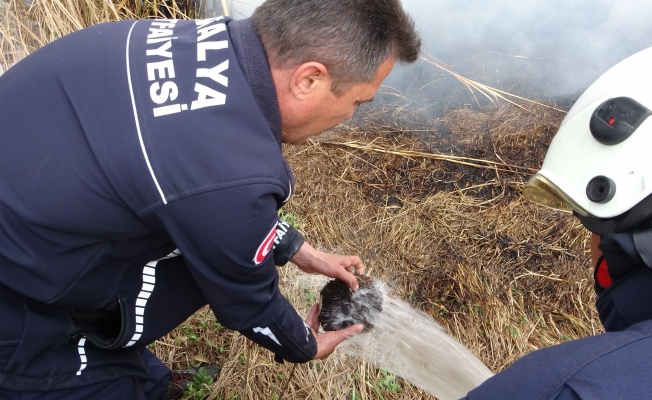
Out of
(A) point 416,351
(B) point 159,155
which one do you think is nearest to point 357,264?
(A) point 416,351

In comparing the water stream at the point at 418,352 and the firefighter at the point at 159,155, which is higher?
the firefighter at the point at 159,155

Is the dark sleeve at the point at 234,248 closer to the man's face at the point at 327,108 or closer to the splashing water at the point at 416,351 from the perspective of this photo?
the man's face at the point at 327,108

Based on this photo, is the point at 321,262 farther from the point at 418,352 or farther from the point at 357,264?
the point at 418,352

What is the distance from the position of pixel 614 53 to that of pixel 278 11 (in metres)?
4.13

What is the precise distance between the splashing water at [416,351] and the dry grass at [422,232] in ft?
0.20

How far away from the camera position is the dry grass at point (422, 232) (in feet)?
10.2

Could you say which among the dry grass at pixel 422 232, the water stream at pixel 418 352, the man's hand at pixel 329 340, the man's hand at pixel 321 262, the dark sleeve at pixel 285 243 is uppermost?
the dark sleeve at pixel 285 243

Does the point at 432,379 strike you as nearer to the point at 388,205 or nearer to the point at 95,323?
the point at 388,205

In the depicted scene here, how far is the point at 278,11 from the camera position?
1.72m

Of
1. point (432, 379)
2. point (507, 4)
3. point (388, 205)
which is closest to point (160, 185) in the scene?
point (432, 379)

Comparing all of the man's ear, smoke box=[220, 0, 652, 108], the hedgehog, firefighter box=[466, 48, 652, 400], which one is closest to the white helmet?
firefighter box=[466, 48, 652, 400]

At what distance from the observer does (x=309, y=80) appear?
68.7 inches

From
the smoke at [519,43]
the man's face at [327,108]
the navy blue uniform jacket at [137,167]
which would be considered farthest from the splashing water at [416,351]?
the smoke at [519,43]

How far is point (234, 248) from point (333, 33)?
759 mm
